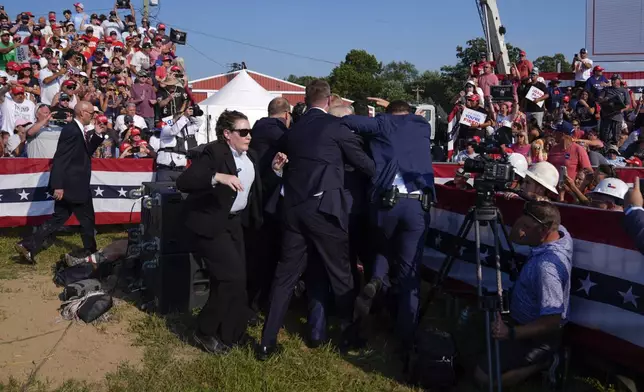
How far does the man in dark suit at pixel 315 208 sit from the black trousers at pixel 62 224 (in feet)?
11.7

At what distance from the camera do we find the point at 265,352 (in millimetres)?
4762

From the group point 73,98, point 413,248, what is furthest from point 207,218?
point 73,98

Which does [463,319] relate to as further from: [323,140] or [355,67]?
[355,67]

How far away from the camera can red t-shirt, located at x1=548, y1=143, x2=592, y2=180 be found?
309 inches

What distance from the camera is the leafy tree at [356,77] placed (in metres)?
46.2

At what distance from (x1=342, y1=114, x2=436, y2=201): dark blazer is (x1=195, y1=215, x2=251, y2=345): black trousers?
121 cm

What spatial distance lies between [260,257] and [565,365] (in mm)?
2820

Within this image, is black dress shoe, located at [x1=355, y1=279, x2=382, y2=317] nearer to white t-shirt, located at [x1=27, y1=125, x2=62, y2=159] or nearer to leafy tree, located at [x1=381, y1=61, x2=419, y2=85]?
white t-shirt, located at [x1=27, y1=125, x2=62, y2=159]

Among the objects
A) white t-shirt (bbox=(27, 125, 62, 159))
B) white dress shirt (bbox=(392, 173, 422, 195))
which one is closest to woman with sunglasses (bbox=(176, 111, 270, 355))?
white dress shirt (bbox=(392, 173, 422, 195))

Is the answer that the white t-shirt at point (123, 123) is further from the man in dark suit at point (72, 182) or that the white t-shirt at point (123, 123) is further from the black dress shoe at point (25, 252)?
the black dress shoe at point (25, 252)

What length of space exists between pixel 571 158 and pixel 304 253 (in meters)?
4.67

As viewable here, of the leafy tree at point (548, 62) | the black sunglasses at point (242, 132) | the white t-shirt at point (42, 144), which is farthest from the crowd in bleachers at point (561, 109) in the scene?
the leafy tree at point (548, 62)

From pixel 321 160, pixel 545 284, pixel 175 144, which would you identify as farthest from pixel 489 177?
pixel 175 144

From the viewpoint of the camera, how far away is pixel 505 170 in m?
4.21
